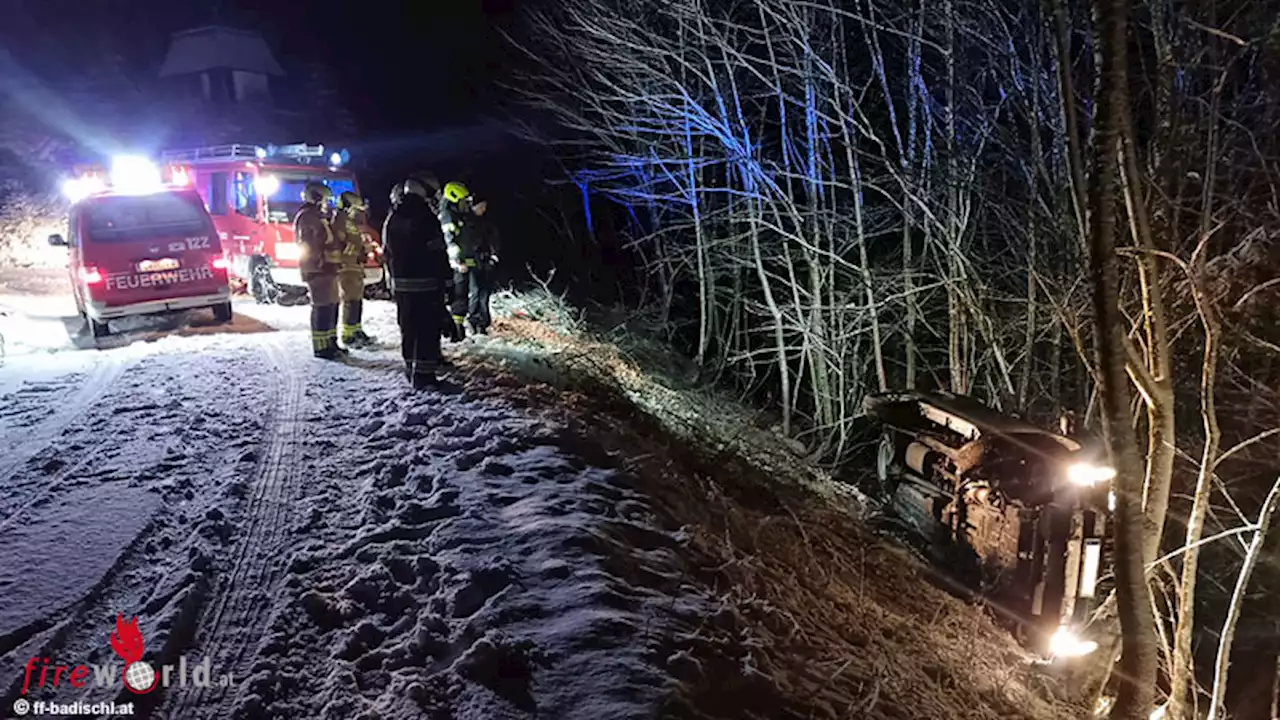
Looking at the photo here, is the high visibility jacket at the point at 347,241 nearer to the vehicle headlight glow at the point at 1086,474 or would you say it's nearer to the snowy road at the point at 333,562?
the snowy road at the point at 333,562

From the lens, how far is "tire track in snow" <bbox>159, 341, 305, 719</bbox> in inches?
144

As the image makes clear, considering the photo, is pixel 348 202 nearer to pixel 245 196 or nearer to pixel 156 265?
pixel 156 265

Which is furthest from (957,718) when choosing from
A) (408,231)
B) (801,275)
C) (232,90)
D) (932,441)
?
(232,90)

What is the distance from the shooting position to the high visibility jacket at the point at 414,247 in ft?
24.3

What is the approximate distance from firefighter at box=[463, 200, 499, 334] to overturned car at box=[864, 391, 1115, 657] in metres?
5.46

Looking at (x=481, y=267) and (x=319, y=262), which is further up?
(x=319, y=262)

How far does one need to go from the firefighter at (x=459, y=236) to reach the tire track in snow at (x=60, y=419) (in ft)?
11.9

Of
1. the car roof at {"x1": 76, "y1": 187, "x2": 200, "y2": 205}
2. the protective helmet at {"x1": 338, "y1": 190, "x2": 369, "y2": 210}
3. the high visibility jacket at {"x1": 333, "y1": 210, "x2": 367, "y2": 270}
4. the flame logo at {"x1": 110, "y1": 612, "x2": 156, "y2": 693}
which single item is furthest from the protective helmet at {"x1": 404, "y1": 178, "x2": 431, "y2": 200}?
the car roof at {"x1": 76, "y1": 187, "x2": 200, "y2": 205}

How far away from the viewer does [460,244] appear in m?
9.74

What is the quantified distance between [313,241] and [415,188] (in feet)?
7.02

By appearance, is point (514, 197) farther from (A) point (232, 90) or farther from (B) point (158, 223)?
(B) point (158, 223)

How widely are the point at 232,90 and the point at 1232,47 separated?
40110mm

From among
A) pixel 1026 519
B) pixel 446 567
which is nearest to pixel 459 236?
pixel 446 567

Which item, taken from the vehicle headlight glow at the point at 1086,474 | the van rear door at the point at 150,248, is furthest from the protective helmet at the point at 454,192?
the vehicle headlight glow at the point at 1086,474
